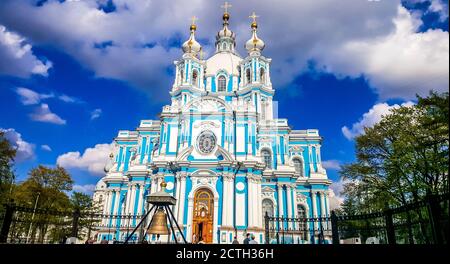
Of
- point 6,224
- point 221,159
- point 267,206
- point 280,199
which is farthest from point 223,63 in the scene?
point 6,224

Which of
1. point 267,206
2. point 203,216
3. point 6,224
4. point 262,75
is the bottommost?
point 6,224

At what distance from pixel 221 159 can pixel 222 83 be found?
1598cm

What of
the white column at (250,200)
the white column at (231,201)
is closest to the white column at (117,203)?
the white column at (231,201)

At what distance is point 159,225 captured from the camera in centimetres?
1101

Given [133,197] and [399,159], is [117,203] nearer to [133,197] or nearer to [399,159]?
[133,197]

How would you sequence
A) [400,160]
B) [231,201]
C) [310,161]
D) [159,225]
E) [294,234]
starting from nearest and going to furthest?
[159,225] < [400,160] < [231,201] < [294,234] < [310,161]

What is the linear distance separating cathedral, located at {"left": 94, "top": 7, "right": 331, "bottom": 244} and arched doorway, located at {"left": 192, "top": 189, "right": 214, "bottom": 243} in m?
0.08

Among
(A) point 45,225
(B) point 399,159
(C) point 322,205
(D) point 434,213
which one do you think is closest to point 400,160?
(B) point 399,159

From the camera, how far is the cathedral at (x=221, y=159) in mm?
24109

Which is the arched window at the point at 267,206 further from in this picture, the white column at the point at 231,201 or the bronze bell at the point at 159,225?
the bronze bell at the point at 159,225

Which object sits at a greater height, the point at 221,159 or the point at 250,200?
the point at 221,159

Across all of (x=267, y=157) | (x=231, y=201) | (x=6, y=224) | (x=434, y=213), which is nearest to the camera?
(x=434, y=213)

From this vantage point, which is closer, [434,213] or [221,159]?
[434,213]

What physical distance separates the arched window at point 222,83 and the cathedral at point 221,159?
0.07 m
